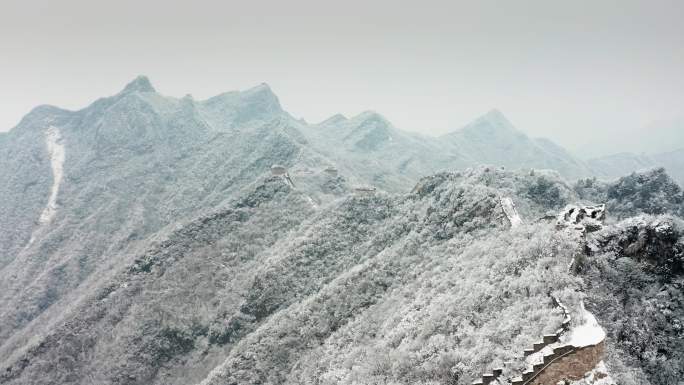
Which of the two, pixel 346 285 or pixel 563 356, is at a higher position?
pixel 563 356

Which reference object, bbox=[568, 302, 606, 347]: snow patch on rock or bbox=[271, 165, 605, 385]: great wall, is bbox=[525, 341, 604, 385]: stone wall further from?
bbox=[568, 302, 606, 347]: snow patch on rock

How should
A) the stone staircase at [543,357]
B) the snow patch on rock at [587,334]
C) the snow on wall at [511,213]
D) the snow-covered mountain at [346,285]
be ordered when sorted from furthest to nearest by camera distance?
1. the snow on wall at [511,213]
2. the snow-covered mountain at [346,285]
3. the snow patch on rock at [587,334]
4. the stone staircase at [543,357]

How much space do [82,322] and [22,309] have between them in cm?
6249

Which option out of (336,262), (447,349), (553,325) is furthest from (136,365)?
(553,325)

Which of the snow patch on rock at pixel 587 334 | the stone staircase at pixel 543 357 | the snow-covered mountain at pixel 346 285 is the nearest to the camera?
the stone staircase at pixel 543 357

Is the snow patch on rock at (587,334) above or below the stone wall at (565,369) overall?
above

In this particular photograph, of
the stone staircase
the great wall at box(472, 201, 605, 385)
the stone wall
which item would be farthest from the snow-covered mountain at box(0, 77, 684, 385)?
the stone wall

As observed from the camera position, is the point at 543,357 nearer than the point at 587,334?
Yes

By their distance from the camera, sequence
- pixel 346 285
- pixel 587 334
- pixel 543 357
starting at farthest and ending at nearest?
1. pixel 346 285
2. pixel 587 334
3. pixel 543 357

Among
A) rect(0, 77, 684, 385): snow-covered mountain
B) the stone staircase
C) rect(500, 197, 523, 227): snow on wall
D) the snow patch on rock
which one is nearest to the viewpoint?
the stone staircase

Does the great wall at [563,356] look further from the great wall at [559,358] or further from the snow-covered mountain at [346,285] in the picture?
the snow-covered mountain at [346,285]

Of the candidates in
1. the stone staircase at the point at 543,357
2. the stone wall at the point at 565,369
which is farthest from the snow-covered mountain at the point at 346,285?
the stone wall at the point at 565,369

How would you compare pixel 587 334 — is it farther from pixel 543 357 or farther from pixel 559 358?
pixel 543 357

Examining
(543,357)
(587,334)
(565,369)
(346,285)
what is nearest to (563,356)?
(565,369)
